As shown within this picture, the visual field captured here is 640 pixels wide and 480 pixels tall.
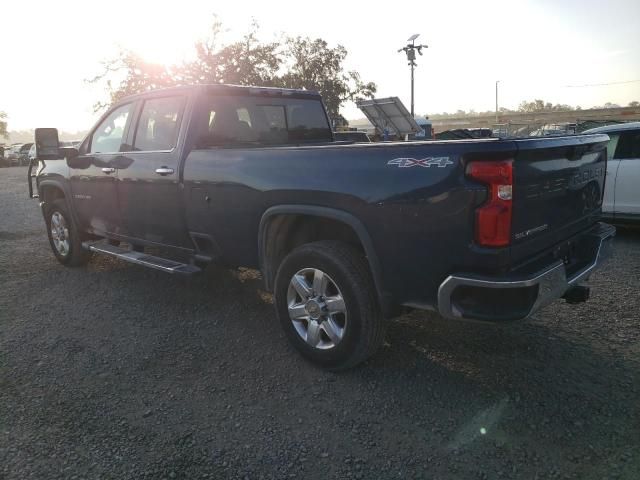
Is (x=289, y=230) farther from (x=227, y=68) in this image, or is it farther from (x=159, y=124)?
(x=227, y=68)

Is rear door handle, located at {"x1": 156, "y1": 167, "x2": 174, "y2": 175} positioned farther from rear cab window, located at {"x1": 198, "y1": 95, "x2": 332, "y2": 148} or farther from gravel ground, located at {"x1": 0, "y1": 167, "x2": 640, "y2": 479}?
gravel ground, located at {"x1": 0, "y1": 167, "x2": 640, "y2": 479}

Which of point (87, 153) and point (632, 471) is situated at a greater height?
point (87, 153)

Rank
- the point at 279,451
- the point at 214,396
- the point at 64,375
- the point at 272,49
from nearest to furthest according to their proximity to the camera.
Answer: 1. the point at 279,451
2. the point at 214,396
3. the point at 64,375
4. the point at 272,49

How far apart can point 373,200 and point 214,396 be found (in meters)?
1.57

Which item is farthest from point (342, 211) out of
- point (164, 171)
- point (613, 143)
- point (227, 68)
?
point (227, 68)

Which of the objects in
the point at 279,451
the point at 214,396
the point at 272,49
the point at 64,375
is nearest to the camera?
the point at 279,451

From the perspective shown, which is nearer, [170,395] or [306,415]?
[306,415]

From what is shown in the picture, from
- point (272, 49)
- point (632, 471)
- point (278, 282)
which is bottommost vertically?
point (632, 471)

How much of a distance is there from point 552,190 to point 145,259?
345cm

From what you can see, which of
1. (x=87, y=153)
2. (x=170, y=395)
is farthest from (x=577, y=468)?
(x=87, y=153)

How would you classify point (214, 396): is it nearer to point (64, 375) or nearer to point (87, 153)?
Answer: point (64, 375)

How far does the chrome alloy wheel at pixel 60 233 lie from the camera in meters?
6.14

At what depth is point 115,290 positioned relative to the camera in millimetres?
5355

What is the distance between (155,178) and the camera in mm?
4449
